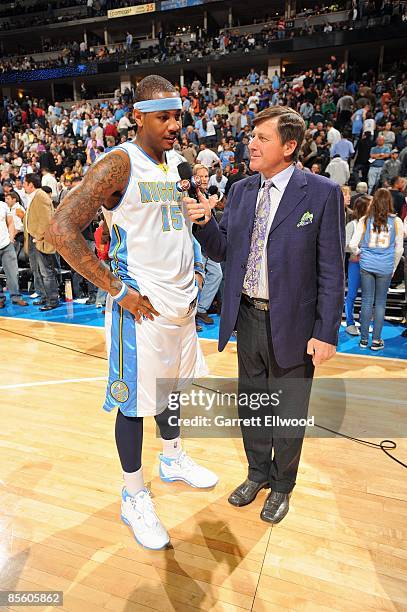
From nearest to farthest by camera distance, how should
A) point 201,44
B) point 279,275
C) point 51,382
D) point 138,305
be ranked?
point 138,305 < point 279,275 < point 51,382 < point 201,44

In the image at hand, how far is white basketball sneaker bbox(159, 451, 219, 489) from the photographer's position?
8.18 ft

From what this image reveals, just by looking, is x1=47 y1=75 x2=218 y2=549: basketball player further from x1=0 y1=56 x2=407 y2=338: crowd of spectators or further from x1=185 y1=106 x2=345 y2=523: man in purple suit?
x1=0 y1=56 x2=407 y2=338: crowd of spectators

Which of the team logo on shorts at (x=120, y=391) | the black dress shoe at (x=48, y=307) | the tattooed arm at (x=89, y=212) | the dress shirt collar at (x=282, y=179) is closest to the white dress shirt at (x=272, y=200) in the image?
the dress shirt collar at (x=282, y=179)

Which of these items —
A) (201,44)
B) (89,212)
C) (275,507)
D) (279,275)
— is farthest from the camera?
(201,44)

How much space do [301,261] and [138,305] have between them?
747 mm

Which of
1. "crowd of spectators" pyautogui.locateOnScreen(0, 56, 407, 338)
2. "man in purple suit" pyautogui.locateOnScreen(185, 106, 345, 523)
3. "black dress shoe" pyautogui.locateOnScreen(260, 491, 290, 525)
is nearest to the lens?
"man in purple suit" pyautogui.locateOnScreen(185, 106, 345, 523)

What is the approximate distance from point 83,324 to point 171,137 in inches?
168

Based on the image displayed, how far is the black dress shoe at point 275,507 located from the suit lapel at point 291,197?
4.47 feet

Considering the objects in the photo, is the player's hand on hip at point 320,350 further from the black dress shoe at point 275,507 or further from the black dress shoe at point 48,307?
the black dress shoe at point 48,307

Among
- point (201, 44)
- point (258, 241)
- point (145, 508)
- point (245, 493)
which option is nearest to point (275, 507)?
point (245, 493)

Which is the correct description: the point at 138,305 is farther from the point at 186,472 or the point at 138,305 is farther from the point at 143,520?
the point at 186,472

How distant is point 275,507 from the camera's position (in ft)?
7.36

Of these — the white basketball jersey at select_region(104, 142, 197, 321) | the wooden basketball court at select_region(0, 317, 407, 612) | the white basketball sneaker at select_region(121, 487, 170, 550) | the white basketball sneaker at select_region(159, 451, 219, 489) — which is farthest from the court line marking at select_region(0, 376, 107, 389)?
the white basketball jersey at select_region(104, 142, 197, 321)

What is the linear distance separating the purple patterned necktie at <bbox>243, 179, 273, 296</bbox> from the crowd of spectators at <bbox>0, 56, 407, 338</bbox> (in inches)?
110
